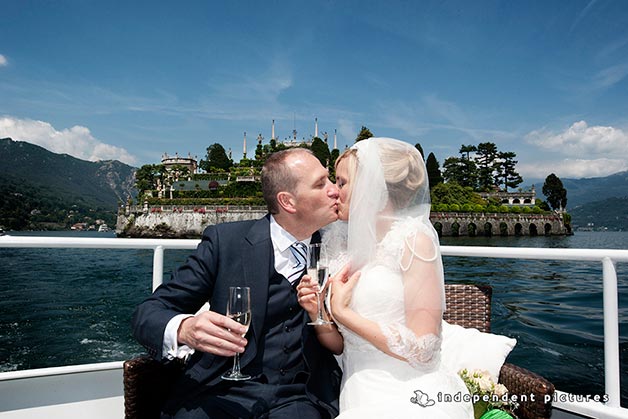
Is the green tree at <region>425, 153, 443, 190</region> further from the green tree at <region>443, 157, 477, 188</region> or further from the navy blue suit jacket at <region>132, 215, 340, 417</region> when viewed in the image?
the navy blue suit jacket at <region>132, 215, 340, 417</region>

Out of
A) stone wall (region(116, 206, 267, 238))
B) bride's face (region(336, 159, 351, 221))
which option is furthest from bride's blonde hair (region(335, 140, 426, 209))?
stone wall (region(116, 206, 267, 238))

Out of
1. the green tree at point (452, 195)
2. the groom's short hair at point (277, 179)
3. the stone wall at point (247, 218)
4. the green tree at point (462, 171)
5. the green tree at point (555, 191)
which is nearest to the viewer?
the groom's short hair at point (277, 179)

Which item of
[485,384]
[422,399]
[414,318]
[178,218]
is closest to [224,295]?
[414,318]

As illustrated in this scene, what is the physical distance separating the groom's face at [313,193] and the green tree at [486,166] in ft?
298

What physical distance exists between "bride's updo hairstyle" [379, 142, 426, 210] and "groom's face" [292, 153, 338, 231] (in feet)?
1.11

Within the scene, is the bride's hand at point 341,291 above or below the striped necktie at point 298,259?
below

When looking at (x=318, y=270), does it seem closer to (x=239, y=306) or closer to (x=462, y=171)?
(x=239, y=306)

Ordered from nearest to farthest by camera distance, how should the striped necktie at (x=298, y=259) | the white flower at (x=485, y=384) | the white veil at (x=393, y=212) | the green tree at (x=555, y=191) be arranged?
1. the white veil at (x=393, y=212)
2. the white flower at (x=485, y=384)
3. the striped necktie at (x=298, y=259)
4. the green tree at (x=555, y=191)

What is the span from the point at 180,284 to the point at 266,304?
0.44 m

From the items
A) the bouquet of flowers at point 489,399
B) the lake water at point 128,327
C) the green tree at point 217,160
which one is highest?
the green tree at point 217,160

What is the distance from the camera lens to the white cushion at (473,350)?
7.73 ft

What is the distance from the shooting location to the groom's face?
234cm

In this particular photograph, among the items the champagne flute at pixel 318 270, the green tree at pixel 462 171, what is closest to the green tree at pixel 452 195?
the green tree at pixel 462 171

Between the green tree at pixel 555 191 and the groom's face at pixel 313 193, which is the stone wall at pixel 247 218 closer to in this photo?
the green tree at pixel 555 191
